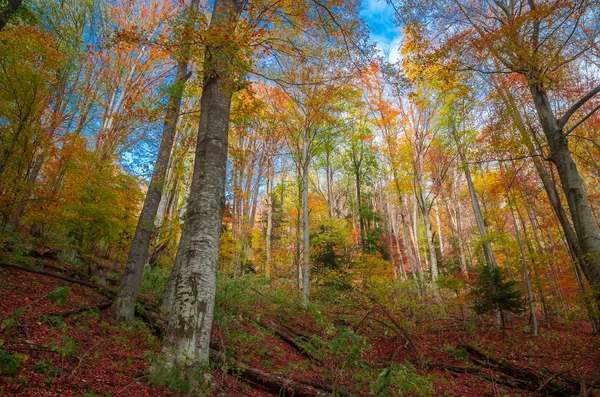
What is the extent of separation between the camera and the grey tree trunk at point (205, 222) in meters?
2.99

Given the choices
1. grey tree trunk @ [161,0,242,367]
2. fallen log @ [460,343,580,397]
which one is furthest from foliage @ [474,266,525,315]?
grey tree trunk @ [161,0,242,367]

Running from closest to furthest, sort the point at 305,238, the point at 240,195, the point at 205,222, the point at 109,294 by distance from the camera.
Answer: the point at 205,222 < the point at 109,294 < the point at 305,238 < the point at 240,195

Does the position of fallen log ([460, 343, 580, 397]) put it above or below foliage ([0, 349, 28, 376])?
below

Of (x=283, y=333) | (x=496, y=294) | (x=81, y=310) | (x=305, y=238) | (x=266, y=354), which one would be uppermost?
(x=305, y=238)

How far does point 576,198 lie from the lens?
552 centimetres

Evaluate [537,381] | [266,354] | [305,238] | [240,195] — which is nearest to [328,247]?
[305,238]

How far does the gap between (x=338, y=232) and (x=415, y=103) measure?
7565 millimetres

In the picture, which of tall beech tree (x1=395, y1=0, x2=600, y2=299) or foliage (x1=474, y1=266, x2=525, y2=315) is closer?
tall beech tree (x1=395, y1=0, x2=600, y2=299)

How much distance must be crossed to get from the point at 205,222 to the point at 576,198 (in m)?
6.80

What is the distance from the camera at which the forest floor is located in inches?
109

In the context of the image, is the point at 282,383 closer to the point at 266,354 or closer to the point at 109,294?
the point at 266,354

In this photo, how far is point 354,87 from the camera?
1239 cm

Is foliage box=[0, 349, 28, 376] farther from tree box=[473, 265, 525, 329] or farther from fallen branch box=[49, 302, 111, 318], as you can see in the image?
tree box=[473, 265, 525, 329]

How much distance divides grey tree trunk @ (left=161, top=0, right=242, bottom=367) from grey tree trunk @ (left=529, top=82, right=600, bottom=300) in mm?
6299
